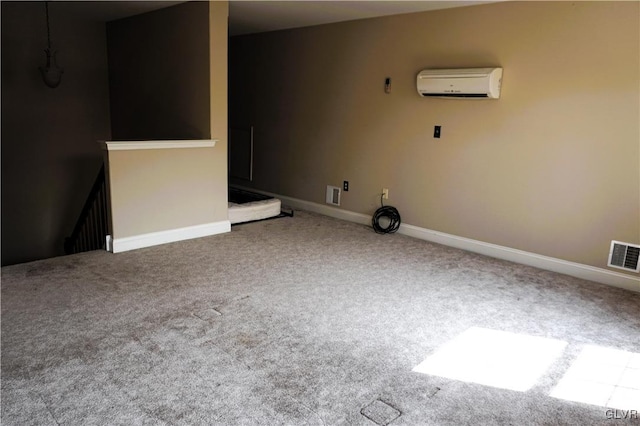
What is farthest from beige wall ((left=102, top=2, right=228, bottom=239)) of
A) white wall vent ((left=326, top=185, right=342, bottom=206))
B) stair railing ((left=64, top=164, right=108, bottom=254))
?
white wall vent ((left=326, top=185, right=342, bottom=206))

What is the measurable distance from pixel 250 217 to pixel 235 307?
2281 millimetres

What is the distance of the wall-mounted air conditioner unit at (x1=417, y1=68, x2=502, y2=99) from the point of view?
13.1 ft

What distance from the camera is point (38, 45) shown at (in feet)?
18.0

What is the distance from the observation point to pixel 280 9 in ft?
15.4

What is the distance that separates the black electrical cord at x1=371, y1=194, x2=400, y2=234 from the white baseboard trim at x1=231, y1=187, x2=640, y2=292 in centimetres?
8

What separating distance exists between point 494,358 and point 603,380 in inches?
20.7

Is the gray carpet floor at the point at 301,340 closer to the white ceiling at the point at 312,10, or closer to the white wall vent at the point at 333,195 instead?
the white wall vent at the point at 333,195

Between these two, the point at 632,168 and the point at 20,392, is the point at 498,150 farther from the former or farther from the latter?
the point at 20,392

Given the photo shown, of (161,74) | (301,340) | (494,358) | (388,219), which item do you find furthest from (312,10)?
(494,358)

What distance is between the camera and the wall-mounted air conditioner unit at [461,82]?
400 centimetres

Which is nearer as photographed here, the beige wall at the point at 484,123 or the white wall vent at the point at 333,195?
the beige wall at the point at 484,123

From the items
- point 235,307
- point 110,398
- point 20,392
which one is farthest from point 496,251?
point 20,392

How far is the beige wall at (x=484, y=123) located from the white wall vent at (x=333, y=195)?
92mm

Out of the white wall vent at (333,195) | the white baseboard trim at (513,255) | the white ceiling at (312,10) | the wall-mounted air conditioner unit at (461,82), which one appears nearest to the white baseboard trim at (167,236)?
the white wall vent at (333,195)
